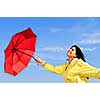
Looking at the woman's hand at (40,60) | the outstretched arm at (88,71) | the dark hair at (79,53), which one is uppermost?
the dark hair at (79,53)

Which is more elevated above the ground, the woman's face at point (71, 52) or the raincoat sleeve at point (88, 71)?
the woman's face at point (71, 52)

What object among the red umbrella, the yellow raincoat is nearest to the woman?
the yellow raincoat

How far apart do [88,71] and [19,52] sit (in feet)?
1.97

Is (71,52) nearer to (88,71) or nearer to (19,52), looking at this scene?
(88,71)

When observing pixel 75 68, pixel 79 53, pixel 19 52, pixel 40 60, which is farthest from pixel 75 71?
pixel 19 52

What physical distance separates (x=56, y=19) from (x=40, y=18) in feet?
0.43

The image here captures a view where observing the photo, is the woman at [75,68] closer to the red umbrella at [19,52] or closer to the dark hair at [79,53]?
the dark hair at [79,53]

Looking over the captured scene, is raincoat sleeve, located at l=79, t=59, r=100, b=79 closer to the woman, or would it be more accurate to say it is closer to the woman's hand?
the woman

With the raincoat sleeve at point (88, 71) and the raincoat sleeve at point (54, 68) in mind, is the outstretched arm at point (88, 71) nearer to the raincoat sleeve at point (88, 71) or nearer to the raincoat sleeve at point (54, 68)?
the raincoat sleeve at point (88, 71)

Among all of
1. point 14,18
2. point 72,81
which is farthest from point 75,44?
point 14,18

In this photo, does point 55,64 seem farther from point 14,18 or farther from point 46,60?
point 14,18

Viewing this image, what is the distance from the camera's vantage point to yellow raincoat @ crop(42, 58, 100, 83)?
2.32m

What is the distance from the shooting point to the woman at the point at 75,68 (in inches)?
91.2

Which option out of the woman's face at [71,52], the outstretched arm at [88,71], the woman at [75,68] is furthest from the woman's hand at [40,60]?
the outstretched arm at [88,71]
